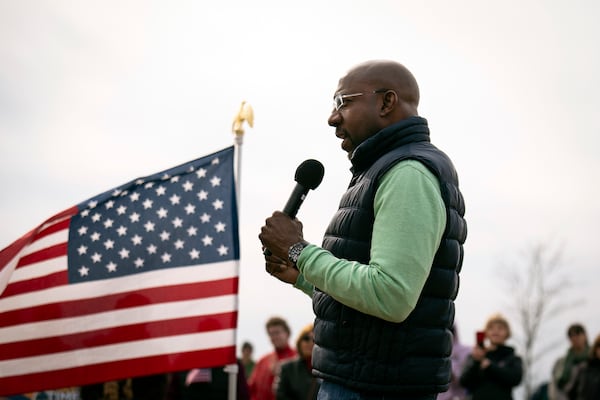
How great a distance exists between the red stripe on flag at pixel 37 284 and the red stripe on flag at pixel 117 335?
385 mm

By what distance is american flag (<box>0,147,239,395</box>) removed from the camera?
22.3 ft

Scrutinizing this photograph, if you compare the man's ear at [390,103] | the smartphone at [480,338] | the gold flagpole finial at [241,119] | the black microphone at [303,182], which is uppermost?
the gold flagpole finial at [241,119]

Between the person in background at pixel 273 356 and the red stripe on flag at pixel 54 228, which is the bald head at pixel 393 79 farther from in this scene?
the person in background at pixel 273 356

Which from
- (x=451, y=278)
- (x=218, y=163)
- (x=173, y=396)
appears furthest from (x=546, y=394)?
(x=451, y=278)

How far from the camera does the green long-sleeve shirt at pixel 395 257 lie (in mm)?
3066

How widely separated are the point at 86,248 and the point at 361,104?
4.11 metres

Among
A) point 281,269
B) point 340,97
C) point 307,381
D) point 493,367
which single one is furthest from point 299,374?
point 340,97

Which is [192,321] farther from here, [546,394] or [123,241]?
[546,394]

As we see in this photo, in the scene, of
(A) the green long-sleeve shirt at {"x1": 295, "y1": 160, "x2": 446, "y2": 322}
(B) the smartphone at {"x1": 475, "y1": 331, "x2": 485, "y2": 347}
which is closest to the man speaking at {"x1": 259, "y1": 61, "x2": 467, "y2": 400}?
(A) the green long-sleeve shirt at {"x1": 295, "y1": 160, "x2": 446, "y2": 322}

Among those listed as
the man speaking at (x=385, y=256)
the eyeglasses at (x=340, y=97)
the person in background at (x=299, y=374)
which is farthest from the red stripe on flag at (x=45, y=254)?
the eyeglasses at (x=340, y=97)

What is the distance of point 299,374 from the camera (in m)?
9.96

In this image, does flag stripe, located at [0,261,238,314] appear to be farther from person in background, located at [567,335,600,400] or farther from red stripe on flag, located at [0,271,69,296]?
person in background, located at [567,335,600,400]

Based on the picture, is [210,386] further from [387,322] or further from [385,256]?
[385,256]

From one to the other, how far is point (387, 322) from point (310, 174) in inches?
31.2
